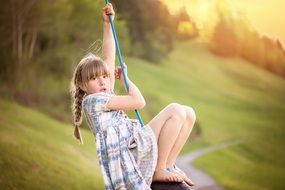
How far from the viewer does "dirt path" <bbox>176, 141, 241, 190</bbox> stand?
6.75 metres

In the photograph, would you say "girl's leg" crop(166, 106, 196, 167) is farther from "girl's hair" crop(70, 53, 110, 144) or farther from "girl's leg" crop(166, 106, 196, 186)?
"girl's hair" crop(70, 53, 110, 144)

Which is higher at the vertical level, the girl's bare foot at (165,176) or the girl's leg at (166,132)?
the girl's leg at (166,132)

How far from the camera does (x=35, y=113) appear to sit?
6.88 meters

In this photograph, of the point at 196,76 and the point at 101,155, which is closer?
the point at 101,155

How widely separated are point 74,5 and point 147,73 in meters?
1.20

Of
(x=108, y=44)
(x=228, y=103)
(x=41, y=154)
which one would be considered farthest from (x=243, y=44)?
(x=108, y=44)

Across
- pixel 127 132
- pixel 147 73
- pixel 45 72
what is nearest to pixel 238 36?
pixel 147 73

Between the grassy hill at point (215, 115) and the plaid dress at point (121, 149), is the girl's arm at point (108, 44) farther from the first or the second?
the grassy hill at point (215, 115)

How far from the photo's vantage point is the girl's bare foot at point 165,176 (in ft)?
9.29

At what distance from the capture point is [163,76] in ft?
25.2

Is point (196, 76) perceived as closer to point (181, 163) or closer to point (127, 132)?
point (181, 163)

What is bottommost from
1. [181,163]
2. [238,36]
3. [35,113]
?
[181,163]

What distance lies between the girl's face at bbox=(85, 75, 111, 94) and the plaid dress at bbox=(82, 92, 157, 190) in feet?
0.13

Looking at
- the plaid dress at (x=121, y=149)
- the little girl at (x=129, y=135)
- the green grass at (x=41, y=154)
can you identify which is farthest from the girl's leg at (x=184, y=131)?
the green grass at (x=41, y=154)
